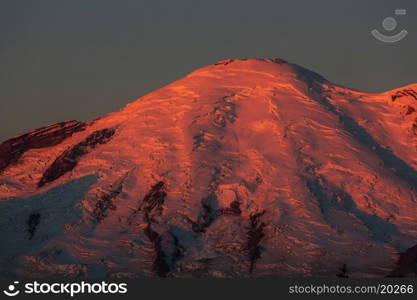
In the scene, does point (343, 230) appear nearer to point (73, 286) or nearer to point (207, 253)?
point (207, 253)

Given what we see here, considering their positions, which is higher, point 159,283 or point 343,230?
point 159,283

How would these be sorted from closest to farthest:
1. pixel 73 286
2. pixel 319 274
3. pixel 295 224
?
1. pixel 73 286
2. pixel 319 274
3. pixel 295 224

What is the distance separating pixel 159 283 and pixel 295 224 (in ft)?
241

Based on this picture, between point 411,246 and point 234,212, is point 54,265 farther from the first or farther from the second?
point 411,246

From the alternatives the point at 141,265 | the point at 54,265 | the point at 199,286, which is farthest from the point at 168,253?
the point at 199,286

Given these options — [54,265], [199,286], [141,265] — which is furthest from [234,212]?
[199,286]

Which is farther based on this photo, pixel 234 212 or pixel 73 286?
pixel 234 212

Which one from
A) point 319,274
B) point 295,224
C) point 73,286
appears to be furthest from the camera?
point 295,224

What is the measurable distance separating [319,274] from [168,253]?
27.6m

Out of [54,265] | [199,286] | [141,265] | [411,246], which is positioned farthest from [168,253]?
[199,286]

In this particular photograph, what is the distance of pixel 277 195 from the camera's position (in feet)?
653

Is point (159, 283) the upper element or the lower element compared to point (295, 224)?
upper

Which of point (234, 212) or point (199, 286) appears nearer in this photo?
point (199, 286)

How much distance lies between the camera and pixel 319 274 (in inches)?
7062
